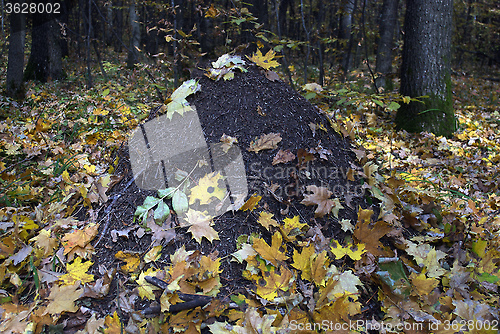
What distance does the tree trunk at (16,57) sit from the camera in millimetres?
5738

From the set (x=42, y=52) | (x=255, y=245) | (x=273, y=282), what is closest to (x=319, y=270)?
(x=273, y=282)

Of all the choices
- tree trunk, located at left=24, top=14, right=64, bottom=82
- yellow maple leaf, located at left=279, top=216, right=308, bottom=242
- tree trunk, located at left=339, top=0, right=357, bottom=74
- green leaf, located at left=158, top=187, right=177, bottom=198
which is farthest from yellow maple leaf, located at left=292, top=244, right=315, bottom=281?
tree trunk, located at left=24, top=14, right=64, bottom=82

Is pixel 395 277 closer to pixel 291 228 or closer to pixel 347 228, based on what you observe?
pixel 347 228

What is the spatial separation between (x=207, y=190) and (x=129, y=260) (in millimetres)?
636

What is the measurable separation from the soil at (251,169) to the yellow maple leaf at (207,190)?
149mm

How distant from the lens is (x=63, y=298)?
1592 millimetres

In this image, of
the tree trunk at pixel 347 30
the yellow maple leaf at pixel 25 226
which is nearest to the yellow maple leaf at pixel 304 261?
the yellow maple leaf at pixel 25 226

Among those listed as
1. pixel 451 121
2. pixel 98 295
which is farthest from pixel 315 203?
pixel 451 121

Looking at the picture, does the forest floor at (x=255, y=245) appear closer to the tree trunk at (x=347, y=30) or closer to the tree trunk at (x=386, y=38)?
the tree trunk at (x=347, y=30)

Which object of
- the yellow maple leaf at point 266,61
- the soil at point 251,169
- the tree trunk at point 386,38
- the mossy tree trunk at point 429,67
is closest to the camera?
the soil at point 251,169

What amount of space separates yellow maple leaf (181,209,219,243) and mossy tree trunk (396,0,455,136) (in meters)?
4.17

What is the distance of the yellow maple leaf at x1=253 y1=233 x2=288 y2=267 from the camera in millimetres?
1704

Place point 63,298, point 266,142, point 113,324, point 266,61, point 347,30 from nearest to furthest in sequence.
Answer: point 113,324, point 63,298, point 266,142, point 266,61, point 347,30

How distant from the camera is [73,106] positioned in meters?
5.11
